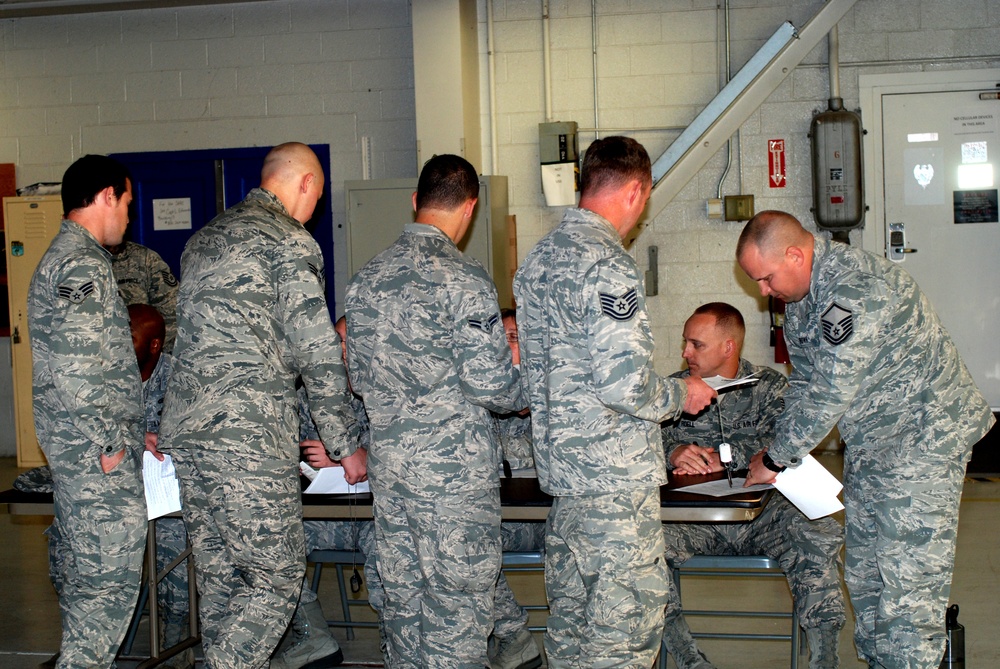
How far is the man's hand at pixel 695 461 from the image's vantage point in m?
3.26

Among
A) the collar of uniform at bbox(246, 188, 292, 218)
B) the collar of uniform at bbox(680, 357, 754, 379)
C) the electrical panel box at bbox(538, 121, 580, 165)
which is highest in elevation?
the electrical panel box at bbox(538, 121, 580, 165)

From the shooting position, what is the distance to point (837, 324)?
269cm

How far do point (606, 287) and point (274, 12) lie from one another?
5.73 m

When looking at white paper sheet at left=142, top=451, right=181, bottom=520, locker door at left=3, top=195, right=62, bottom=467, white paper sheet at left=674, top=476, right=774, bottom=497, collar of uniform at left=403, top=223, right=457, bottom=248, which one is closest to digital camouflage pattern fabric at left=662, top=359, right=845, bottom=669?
white paper sheet at left=674, top=476, right=774, bottom=497

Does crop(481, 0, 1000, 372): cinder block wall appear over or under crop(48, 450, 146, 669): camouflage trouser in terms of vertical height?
over

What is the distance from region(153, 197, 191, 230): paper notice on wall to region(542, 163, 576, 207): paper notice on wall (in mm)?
2765

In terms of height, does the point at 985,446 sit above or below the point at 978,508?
above

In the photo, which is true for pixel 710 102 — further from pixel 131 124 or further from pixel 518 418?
pixel 131 124

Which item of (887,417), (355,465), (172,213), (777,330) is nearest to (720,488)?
(887,417)

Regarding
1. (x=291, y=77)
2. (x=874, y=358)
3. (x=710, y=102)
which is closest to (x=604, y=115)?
(x=710, y=102)

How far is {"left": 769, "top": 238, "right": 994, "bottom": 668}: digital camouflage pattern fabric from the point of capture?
2.70m

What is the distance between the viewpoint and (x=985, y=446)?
4.13 metres

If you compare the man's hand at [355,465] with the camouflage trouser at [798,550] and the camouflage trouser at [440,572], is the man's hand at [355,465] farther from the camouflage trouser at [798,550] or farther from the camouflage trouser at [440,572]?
the camouflage trouser at [798,550]

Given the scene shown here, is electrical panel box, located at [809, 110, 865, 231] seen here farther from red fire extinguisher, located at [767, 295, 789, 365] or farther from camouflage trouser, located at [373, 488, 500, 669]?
camouflage trouser, located at [373, 488, 500, 669]
